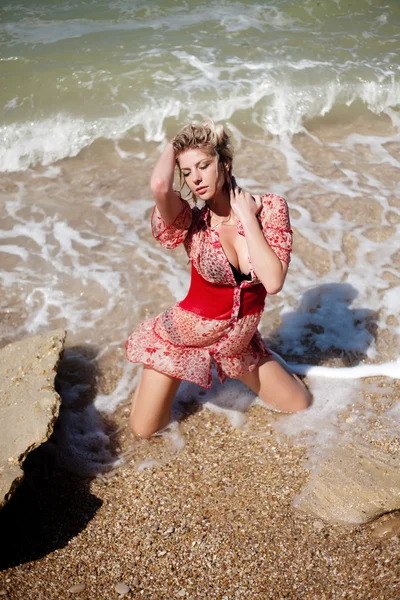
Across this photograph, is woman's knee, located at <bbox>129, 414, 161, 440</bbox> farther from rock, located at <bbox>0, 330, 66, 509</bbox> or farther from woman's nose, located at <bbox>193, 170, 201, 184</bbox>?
woman's nose, located at <bbox>193, 170, 201, 184</bbox>

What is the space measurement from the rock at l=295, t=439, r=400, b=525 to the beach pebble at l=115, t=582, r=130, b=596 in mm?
952

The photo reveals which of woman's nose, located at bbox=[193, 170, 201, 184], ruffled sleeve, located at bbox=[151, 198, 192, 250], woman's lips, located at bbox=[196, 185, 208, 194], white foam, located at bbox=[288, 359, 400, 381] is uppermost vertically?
woman's nose, located at bbox=[193, 170, 201, 184]

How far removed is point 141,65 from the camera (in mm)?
8570

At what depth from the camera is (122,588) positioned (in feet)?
9.34

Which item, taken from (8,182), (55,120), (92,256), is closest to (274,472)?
(92,256)

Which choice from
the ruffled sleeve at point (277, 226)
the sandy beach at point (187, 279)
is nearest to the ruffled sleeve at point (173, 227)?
the ruffled sleeve at point (277, 226)

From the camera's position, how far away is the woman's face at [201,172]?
3119 millimetres

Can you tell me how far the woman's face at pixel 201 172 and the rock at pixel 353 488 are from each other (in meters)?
1.60

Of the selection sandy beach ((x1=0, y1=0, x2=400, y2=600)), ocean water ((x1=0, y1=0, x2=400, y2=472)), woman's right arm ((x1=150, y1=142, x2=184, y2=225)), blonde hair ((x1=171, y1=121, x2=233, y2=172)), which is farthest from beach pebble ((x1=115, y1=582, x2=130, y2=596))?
blonde hair ((x1=171, y1=121, x2=233, y2=172))

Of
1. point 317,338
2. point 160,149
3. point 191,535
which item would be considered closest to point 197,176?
point 191,535

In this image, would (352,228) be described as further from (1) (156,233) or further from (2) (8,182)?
(2) (8,182)

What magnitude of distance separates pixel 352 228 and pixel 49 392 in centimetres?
343

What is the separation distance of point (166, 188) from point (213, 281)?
617 mm

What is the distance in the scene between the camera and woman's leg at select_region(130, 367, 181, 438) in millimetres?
3760
